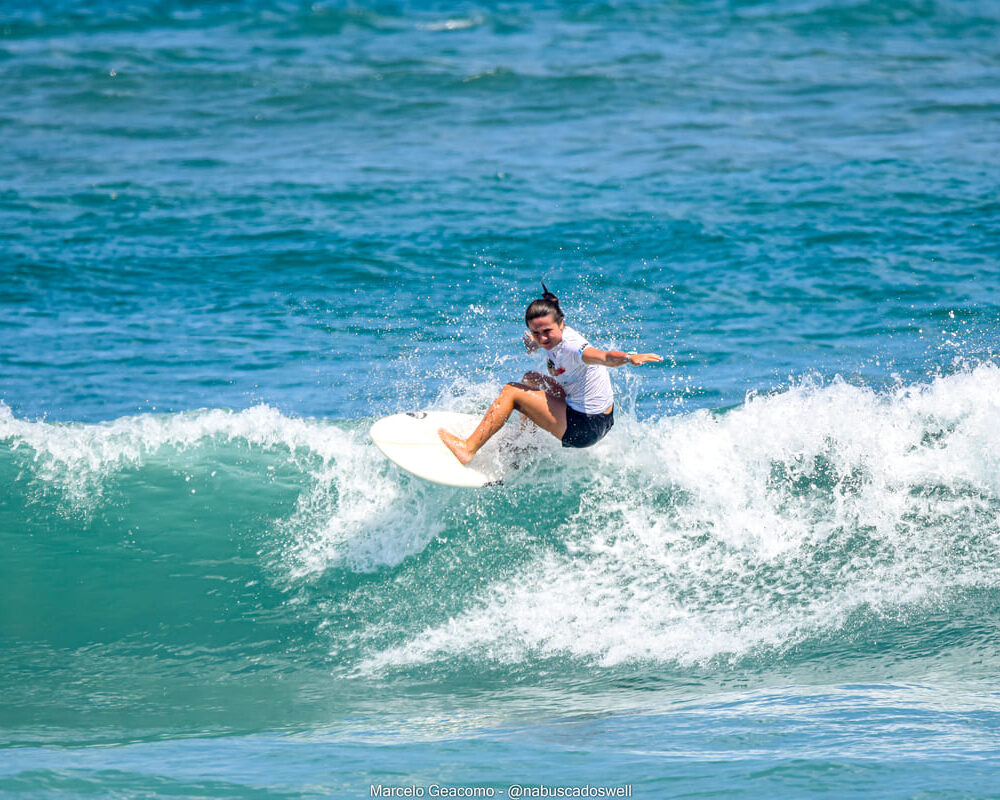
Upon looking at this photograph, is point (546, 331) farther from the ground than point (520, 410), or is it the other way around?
point (546, 331)

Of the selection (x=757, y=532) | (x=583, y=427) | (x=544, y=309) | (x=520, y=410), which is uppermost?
(x=544, y=309)

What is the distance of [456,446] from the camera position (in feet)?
24.6

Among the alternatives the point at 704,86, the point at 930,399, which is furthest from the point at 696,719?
the point at 704,86

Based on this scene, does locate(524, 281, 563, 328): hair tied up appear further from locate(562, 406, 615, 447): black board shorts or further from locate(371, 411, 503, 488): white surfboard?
locate(371, 411, 503, 488): white surfboard

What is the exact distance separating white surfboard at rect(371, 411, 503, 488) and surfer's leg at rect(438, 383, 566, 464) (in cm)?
15

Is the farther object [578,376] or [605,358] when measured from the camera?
[578,376]

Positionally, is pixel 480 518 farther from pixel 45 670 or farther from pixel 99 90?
pixel 99 90

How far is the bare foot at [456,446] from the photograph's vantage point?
745 centimetres

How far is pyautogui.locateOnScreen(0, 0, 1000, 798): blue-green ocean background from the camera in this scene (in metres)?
5.97

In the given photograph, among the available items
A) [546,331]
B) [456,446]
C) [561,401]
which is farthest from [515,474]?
[546,331]

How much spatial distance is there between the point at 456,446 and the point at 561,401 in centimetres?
80

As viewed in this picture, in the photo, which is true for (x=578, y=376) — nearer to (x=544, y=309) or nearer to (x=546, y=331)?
(x=546, y=331)

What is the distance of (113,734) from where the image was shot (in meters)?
6.30

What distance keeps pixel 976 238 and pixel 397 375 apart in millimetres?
8040
